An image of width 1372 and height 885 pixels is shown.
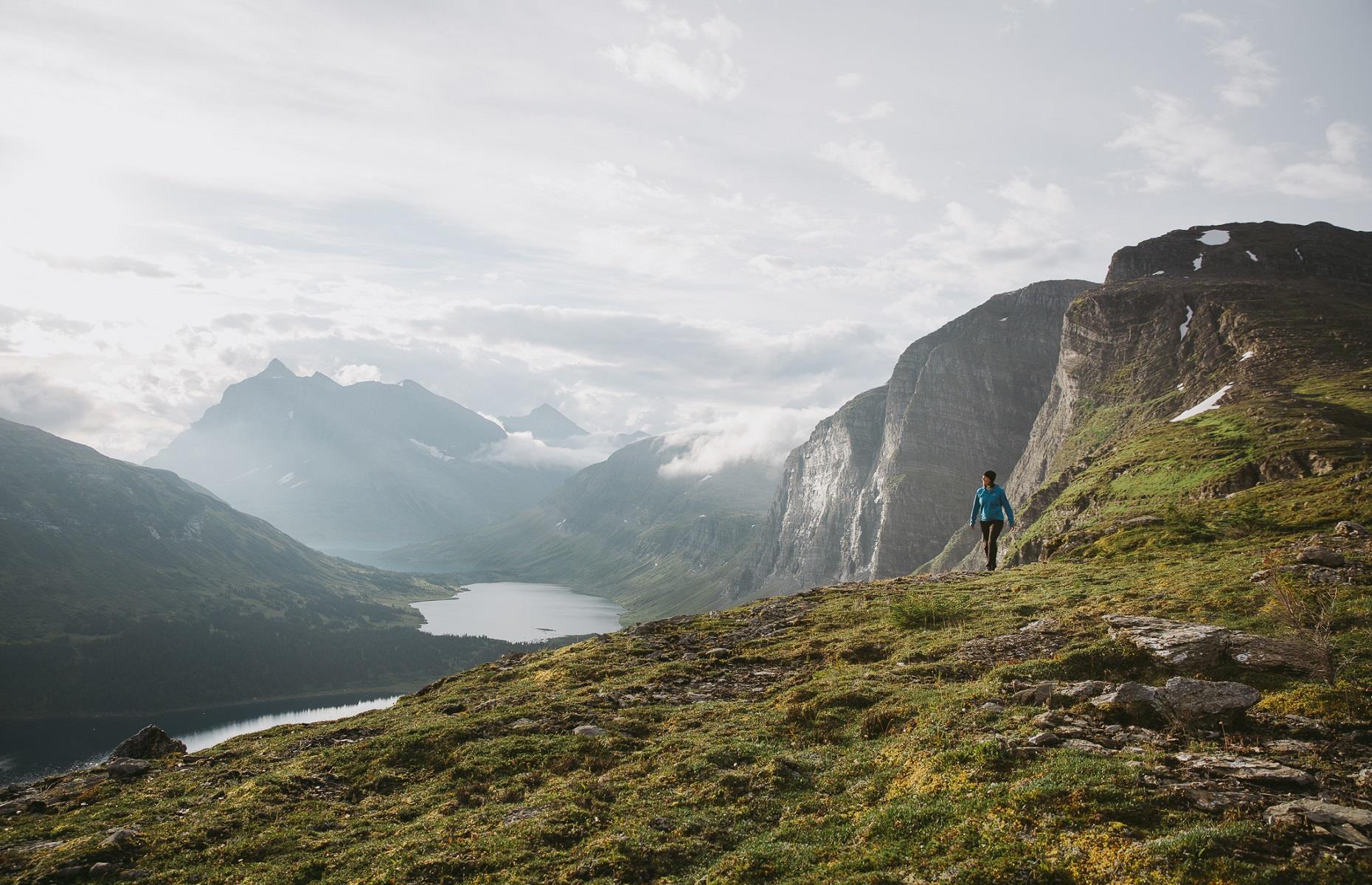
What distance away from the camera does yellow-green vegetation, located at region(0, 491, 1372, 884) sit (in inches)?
403

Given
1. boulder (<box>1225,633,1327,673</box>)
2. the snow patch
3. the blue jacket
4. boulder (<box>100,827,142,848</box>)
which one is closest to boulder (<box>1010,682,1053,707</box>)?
boulder (<box>1225,633,1327,673</box>)

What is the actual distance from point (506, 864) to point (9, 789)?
17.9 m

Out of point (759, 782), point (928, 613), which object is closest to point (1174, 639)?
point (928, 613)

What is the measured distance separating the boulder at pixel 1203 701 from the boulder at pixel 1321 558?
350 inches

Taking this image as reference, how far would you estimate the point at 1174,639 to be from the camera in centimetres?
1559

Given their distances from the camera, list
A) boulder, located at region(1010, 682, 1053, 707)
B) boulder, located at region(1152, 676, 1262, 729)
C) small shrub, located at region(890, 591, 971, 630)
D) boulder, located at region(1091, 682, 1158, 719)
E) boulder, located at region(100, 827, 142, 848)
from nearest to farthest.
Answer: boulder, located at region(1152, 676, 1262, 729) < boulder, located at region(1091, 682, 1158, 719) < boulder, located at region(100, 827, 142, 848) < boulder, located at region(1010, 682, 1053, 707) < small shrub, located at region(890, 591, 971, 630)

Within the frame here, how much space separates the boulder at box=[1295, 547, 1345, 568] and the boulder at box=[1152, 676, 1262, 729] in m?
8.89

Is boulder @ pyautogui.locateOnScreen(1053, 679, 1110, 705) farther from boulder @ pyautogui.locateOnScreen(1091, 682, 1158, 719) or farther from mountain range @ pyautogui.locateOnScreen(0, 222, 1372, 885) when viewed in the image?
boulder @ pyautogui.locateOnScreen(1091, 682, 1158, 719)

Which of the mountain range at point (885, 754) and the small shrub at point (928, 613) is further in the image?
the small shrub at point (928, 613)

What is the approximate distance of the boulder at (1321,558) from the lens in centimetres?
1881

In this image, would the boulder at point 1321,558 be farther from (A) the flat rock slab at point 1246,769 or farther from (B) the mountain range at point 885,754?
(A) the flat rock slab at point 1246,769

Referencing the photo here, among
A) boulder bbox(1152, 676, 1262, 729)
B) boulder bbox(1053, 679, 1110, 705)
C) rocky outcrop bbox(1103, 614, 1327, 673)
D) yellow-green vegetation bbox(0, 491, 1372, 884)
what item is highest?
rocky outcrop bbox(1103, 614, 1327, 673)

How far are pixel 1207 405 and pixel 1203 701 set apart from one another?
70.7 m

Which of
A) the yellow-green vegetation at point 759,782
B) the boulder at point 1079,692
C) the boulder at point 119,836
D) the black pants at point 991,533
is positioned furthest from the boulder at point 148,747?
the black pants at point 991,533
